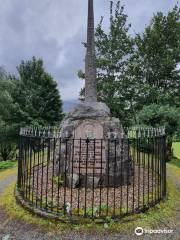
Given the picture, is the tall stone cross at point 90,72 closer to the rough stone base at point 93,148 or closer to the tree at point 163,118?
the rough stone base at point 93,148

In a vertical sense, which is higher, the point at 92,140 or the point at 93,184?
the point at 92,140

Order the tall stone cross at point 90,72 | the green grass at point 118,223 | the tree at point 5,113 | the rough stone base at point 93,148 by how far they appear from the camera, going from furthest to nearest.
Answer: the tree at point 5,113 < the tall stone cross at point 90,72 < the rough stone base at point 93,148 < the green grass at point 118,223

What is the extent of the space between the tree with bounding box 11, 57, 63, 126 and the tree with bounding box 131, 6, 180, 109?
7.58 meters

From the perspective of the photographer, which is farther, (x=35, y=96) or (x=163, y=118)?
(x=35, y=96)

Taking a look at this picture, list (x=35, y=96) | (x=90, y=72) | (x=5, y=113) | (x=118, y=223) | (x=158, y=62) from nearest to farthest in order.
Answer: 1. (x=118, y=223)
2. (x=90, y=72)
3. (x=158, y=62)
4. (x=5, y=113)
5. (x=35, y=96)

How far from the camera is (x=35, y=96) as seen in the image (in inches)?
839

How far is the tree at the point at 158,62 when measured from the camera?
16.8 metres

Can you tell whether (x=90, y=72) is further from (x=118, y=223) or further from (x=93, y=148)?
(x=118, y=223)

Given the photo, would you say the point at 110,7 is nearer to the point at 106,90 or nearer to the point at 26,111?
the point at 106,90

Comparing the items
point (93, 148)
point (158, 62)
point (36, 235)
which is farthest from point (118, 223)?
point (158, 62)

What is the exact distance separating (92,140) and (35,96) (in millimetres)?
15346

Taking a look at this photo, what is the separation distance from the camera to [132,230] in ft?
15.4

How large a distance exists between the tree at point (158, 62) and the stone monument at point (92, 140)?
9.25 m

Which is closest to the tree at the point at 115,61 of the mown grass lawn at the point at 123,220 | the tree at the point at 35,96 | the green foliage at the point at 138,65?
the green foliage at the point at 138,65
